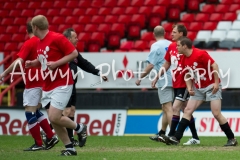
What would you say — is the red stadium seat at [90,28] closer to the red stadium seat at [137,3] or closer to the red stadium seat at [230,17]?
the red stadium seat at [137,3]

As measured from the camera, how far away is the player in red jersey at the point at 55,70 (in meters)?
10.4

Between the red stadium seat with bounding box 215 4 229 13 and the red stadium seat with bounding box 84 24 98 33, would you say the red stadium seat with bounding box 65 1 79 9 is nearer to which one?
the red stadium seat with bounding box 84 24 98 33

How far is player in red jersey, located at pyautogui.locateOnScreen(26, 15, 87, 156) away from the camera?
1035cm

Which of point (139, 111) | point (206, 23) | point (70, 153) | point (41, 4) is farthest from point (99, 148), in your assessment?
point (41, 4)

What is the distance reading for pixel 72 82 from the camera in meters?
10.5

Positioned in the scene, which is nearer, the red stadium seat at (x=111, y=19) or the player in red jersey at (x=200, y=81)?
the player in red jersey at (x=200, y=81)

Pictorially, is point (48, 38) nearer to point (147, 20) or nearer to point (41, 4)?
point (147, 20)

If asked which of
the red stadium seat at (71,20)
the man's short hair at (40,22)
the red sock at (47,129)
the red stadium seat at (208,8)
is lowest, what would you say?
the red sock at (47,129)

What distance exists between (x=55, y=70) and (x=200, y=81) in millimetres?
3031

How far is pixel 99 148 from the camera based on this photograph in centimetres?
1230

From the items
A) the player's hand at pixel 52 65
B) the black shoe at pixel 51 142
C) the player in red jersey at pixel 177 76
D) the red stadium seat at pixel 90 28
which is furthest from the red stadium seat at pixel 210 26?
the player's hand at pixel 52 65

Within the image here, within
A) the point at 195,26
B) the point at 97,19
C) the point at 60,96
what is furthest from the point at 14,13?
the point at 60,96

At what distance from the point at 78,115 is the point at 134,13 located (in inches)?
215

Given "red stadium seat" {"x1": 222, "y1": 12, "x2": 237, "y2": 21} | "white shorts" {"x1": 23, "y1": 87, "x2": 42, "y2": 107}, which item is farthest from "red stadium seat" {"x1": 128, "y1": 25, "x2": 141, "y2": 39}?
"white shorts" {"x1": 23, "y1": 87, "x2": 42, "y2": 107}
